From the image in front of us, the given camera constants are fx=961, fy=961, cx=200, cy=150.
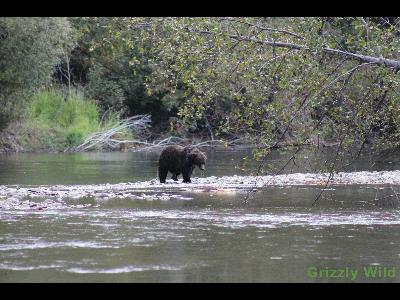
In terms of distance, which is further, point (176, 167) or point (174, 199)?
point (176, 167)

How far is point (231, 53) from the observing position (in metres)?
18.6

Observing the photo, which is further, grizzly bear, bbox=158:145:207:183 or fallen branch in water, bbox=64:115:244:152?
fallen branch in water, bbox=64:115:244:152

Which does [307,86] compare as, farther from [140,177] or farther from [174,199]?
[140,177]

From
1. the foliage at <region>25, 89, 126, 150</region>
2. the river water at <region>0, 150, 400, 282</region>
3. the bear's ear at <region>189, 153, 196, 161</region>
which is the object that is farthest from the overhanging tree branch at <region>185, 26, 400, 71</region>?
the foliage at <region>25, 89, 126, 150</region>

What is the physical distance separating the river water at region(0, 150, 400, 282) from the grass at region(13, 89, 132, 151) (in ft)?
82.3

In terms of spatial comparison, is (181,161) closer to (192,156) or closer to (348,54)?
(192,156)

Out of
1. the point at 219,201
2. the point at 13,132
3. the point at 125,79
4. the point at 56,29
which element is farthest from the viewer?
the point at 125,79

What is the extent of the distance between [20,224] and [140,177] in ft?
43.4

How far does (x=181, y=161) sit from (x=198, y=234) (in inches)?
471

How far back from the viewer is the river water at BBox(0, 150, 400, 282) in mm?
11727

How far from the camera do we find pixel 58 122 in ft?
172

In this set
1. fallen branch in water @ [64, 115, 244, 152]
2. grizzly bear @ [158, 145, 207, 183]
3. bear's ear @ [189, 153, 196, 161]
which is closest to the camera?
bear's ear @ [189, 153, 196, 161]

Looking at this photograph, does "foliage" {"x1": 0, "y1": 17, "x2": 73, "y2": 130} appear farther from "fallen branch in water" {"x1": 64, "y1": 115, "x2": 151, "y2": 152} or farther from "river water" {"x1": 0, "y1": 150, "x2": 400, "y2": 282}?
"river water" {"x1": 0, "y1": 150, "x2": 400, "y2": 282}
